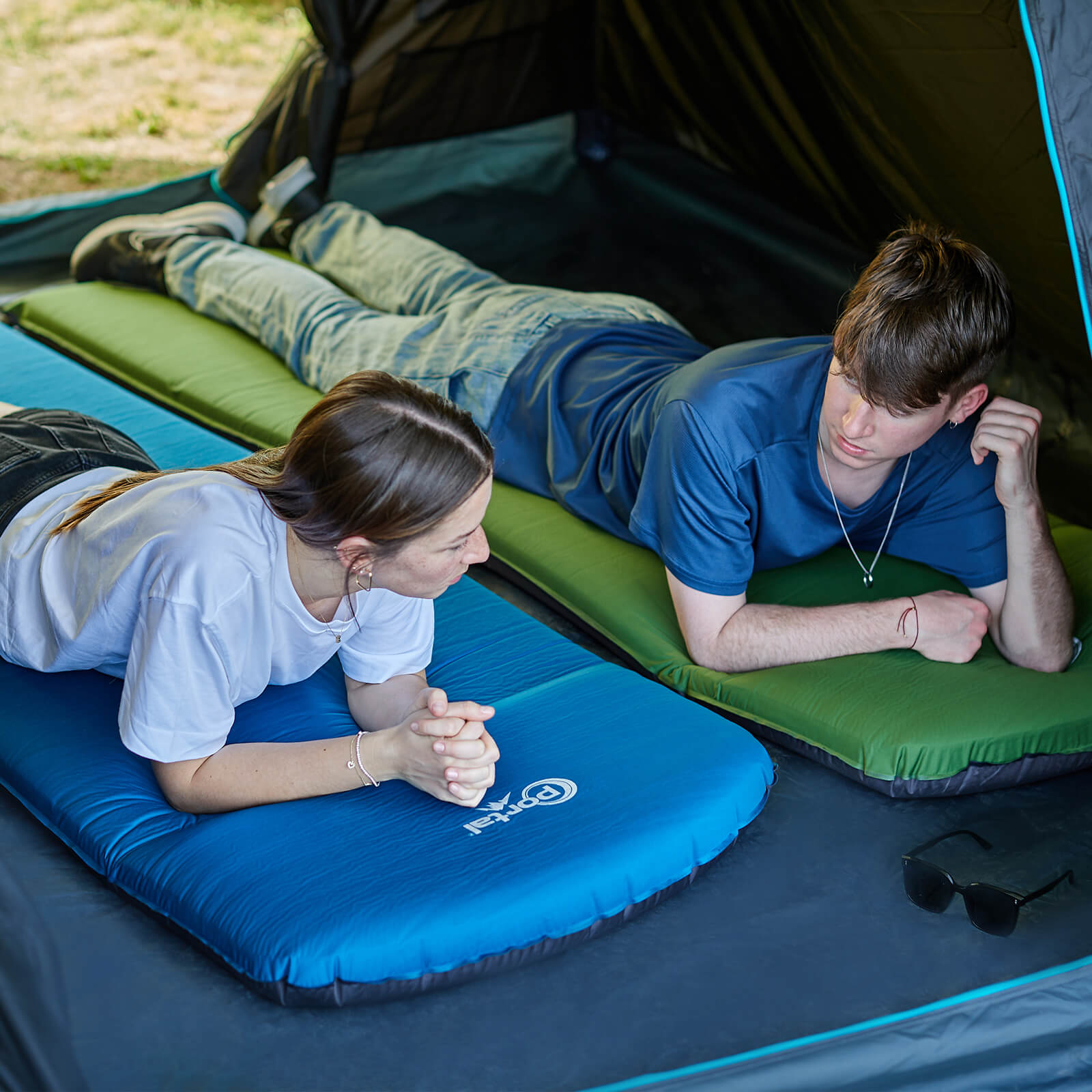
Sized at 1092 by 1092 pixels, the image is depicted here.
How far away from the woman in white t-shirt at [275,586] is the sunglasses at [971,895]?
2.04ft

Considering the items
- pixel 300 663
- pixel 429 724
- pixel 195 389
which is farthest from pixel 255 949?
pixel 195 389

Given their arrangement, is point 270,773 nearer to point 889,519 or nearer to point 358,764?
point 358,764

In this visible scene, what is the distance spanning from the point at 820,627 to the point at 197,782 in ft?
3.39

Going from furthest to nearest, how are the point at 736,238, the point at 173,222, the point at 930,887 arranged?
1. the point at 736,238
2. the point at 173,222
3. the point at 930,887

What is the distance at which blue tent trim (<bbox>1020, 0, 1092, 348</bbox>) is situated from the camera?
1.61 m

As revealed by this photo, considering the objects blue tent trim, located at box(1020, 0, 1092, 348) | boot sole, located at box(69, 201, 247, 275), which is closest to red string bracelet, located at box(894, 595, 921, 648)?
blue tent trim, located at box(1020, 0, 1092, 348)

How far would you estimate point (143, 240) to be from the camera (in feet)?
11.4

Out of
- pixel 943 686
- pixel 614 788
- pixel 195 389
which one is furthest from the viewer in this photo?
pixel 195 389

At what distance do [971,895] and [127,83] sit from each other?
21.3 ft

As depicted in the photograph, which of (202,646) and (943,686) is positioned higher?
(202,646)

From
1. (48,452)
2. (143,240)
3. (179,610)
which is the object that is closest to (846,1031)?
(179,610)

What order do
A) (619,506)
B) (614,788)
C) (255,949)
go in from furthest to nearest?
1. (619,506)
2. (614,788)
3. (255,949)

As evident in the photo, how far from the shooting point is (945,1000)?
1582 millimetres

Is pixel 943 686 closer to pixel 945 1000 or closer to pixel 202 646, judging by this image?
pixel 945 1000
